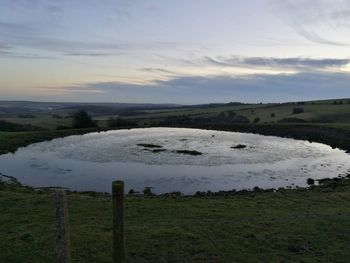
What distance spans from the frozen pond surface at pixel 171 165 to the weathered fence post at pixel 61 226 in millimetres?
19804

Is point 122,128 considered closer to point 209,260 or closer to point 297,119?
point 297,119

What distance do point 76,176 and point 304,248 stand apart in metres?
25.9

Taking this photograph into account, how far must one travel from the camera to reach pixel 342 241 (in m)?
14.4

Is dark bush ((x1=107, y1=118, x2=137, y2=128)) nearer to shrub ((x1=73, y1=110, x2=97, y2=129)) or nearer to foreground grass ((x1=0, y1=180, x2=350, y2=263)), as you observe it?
shrub ((x1=73, y1=110, x2=97, y2=129))

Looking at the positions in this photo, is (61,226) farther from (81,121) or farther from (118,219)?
(81,121)

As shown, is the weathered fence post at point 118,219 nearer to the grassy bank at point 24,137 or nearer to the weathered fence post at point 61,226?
the weathered fence post at point 61,226

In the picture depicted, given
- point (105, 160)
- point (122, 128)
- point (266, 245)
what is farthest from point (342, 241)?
point (122, 128)

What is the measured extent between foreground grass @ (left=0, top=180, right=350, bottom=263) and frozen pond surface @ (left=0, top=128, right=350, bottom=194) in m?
9.33

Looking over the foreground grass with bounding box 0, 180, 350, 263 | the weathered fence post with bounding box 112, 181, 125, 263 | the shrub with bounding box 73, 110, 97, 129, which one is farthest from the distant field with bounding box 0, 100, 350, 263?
the shrub with bounding box 73, 110, 97, 129

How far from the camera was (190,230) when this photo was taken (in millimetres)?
15352

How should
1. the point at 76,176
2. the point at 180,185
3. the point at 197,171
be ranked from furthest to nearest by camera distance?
the point at 197,171 → the point at 76,176 → the point at 180,185

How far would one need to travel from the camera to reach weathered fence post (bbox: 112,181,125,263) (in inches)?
357

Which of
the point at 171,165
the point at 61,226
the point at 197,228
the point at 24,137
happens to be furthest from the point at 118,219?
the point at 24,137

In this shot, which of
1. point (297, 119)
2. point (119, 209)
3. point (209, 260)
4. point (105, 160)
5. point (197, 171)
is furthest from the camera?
point (297, 119)
